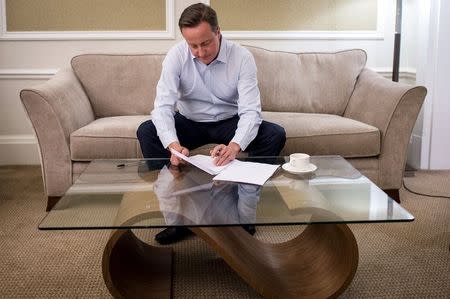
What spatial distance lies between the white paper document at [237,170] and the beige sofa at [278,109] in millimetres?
672

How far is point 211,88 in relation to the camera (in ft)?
7.75

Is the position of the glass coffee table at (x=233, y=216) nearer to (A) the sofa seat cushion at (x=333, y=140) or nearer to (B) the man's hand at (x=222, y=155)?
(B) the man's hand at (x=222, y=155)

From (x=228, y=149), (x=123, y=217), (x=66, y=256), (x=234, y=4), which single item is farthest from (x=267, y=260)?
(x=234, y=4)

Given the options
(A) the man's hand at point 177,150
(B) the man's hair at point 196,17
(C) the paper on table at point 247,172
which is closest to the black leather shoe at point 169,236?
(A) the man's hand at point 177,150

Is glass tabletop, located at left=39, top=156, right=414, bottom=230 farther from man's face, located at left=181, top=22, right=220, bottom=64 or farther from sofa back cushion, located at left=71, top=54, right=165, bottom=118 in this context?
sofa back cushion, located at left=71, top=54, right=165, bottom=118

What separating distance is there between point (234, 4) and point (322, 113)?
0.92 m

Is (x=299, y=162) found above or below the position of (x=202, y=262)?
above

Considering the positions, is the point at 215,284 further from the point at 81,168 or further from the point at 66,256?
the point at 81,168

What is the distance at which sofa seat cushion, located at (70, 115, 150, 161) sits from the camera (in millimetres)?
2377

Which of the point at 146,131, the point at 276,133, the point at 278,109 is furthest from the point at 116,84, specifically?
the point at 276,133

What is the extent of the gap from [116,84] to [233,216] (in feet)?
5.76

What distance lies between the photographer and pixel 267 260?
5.65ft

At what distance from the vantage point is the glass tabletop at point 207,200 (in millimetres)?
1304

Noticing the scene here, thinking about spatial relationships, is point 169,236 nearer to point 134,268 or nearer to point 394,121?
point 134,268
